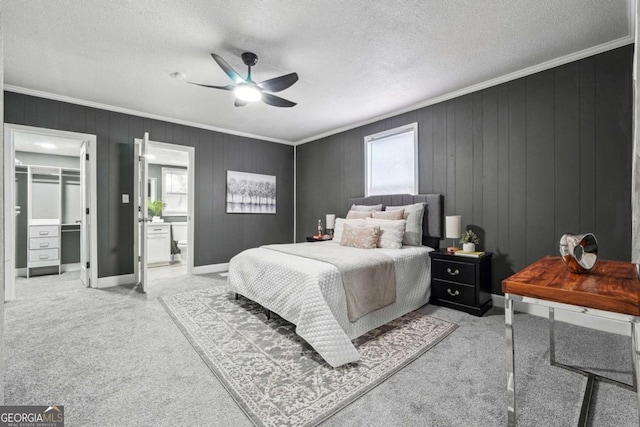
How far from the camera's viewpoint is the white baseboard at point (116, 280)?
4.12 meters

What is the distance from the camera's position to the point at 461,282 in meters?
3.08

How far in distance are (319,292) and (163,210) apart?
19.2 ft

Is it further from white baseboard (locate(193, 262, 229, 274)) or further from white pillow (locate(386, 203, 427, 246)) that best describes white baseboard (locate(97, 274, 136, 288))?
white pillow (locate(386, 203, 427, 246))

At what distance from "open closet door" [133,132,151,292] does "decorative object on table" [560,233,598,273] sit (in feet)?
14.0

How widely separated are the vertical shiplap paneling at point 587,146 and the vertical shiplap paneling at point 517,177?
460 millimetres

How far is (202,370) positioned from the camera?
199 cm

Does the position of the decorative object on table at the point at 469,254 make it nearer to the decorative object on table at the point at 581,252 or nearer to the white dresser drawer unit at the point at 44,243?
the decorative object on table at the point at 581,252

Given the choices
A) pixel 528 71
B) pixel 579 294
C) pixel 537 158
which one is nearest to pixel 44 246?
pixel 579 294

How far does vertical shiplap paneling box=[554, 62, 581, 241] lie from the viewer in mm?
2760

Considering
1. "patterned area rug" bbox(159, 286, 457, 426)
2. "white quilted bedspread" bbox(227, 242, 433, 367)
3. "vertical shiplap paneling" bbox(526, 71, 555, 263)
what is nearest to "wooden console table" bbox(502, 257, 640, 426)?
"patterned area rug" bbox(159, 286, 457, 426)

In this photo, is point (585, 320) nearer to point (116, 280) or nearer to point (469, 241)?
point (469, 241)

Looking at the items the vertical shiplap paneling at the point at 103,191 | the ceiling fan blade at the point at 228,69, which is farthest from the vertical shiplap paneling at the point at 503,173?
the vertical shiplap paneling at the point at 103,191

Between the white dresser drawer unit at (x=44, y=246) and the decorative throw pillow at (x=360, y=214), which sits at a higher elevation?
the decorative throw pillow at (x=360, y=214)

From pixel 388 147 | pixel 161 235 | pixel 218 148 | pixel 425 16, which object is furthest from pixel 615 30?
pixel 161 235
